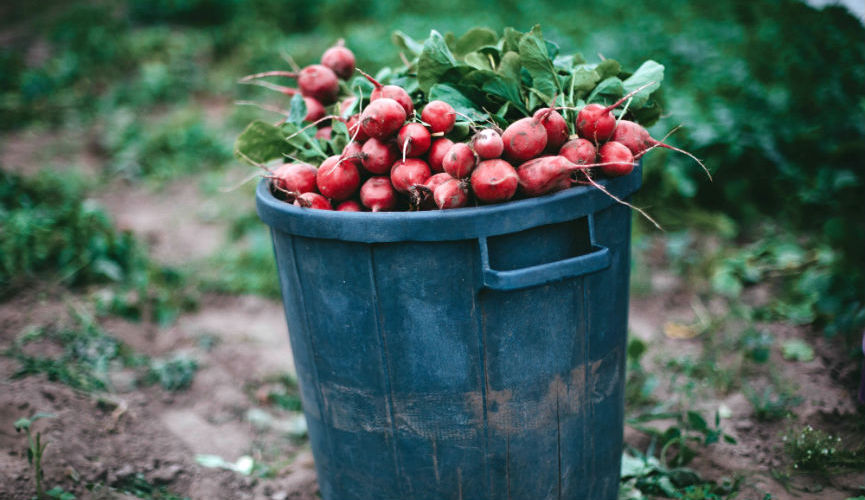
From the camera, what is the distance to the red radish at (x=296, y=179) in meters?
1.49

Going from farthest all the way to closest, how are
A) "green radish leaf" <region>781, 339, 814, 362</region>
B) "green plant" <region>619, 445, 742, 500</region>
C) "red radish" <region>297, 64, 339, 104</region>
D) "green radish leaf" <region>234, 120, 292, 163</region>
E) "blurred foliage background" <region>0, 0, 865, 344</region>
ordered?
1. "blurred foliage background" <region>0, 0, 865, 344</region>
2. "green radish leaf" <region>781, 339, 814, 362</region>
3. "green plant" <region>619, 445, 742, 500</region>
4. "red radish" <region>297, 64, 339, 104</region>
5. "green radish leaf" <region>234, 120, 292, 163</region>

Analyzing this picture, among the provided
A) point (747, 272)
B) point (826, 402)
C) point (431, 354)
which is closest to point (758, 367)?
point (826, 402)

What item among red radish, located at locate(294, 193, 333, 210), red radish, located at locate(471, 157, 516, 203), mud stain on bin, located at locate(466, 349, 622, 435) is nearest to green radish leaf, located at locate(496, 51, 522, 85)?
red radish, located at locate(471, 157, 516, 203)

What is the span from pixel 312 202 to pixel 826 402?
81.7 inches

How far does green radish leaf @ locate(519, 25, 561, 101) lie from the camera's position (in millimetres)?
1476

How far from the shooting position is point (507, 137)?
136 cm

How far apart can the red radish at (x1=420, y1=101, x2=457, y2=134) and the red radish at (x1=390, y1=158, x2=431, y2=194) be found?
0.10 meters

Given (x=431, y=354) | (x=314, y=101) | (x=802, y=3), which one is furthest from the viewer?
(x=802, y=3)

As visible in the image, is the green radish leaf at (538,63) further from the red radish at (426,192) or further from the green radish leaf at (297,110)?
the green radish leaf at (297,110)

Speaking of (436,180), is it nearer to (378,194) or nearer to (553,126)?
(378,194)

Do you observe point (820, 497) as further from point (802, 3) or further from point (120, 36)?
point (120, 36)

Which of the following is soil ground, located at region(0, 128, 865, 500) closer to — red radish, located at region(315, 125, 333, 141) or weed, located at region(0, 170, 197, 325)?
weed, located at region(0, 170, 197, 325)

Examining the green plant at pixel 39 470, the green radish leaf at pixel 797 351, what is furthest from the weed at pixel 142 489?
the green radish leaf at pixel 797 351

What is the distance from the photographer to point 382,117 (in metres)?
1.37
